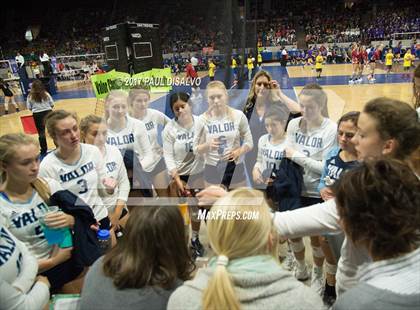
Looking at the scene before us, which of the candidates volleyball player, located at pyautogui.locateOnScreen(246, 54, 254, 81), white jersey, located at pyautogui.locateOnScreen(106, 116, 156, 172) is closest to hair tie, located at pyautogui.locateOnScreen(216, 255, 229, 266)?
white jersey, located at pyautogui.locateOnScreen(106, 116, 156, 172)

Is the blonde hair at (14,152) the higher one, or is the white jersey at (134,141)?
the blonde hair at (14,152)

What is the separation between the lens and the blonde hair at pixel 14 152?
172 cm

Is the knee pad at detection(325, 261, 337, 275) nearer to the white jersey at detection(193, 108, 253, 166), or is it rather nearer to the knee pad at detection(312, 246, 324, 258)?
the knee pad at detection(312, 246, 324, 258)

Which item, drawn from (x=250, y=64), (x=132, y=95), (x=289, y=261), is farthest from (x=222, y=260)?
(x=250, y=64)

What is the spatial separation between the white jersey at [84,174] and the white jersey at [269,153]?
1271 millimetres

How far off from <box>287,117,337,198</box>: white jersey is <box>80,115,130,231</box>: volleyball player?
4.51ft

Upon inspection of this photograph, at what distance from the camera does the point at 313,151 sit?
235 cm

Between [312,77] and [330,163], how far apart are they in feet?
43.8

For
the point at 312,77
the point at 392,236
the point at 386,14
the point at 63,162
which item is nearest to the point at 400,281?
the point at 392,236

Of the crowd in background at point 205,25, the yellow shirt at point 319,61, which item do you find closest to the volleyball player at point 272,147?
the crowd in background at point 205,25

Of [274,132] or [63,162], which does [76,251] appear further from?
[274,132]

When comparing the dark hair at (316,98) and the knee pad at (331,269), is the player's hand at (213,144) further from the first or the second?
the knee pad at (331,269)

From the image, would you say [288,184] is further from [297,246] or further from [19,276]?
[19,276]

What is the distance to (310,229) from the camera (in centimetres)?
146
